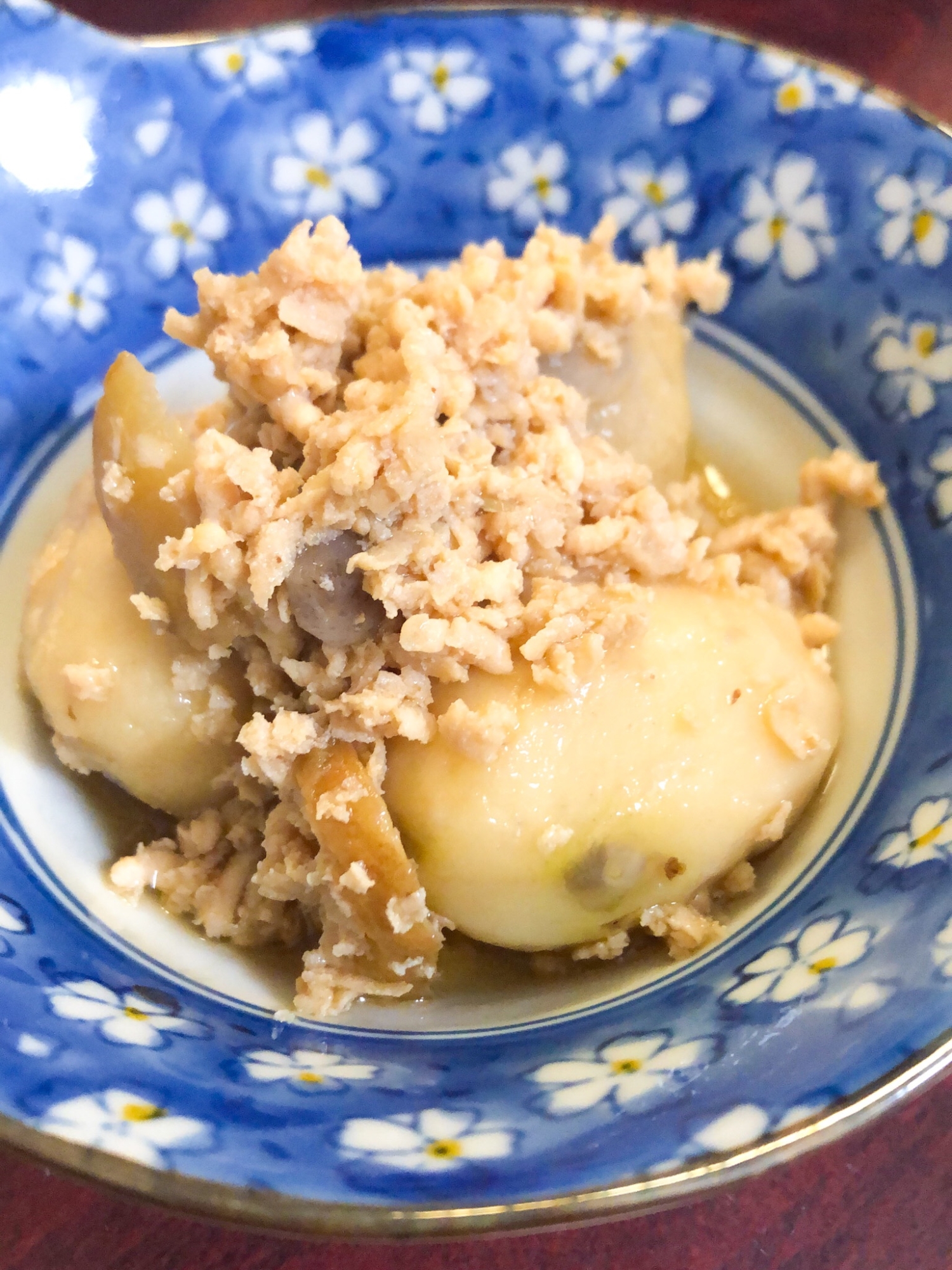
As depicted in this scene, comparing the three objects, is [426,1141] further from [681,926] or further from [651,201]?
[651,201]

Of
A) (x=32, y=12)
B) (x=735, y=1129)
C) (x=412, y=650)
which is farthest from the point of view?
(x=32, y=12)

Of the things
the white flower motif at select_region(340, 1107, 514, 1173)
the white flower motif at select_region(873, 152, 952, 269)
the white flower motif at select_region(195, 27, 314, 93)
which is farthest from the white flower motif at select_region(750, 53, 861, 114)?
the white flower motif at select_region(340, 1107, 514, 1173)

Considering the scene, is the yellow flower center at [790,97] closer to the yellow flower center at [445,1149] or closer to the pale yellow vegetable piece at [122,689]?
the pale yellow vegetable piece at [122,689]

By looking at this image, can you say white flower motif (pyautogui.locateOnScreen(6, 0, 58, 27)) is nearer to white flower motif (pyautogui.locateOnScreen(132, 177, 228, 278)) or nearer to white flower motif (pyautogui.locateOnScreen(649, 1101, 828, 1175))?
white flower motif (pyautogui.locateOnScreen(132, 177, 228, 278))

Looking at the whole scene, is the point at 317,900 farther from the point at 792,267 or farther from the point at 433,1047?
the point at 792,267

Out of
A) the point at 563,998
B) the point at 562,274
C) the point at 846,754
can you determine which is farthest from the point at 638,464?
the point at 563,998

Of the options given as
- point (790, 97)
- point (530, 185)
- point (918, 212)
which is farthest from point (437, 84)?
point (918, 212)

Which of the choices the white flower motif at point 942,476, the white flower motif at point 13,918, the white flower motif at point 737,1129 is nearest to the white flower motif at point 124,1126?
the white flower motif at point 13,918
